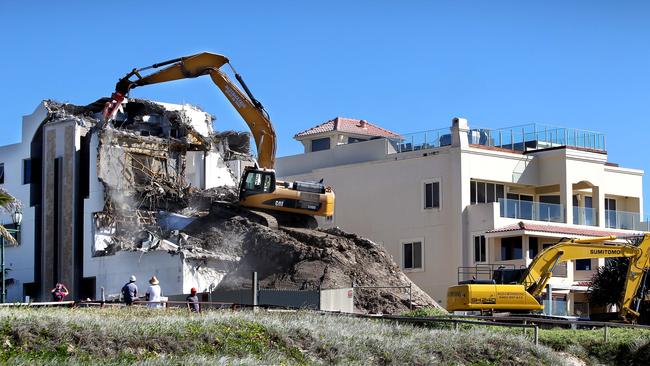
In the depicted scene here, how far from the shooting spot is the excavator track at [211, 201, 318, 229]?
51.2m

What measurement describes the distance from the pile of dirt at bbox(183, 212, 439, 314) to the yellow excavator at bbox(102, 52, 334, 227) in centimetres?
100

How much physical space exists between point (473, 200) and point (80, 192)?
19.5 meters

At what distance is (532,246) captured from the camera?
61.2m

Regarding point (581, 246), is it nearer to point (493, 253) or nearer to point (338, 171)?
point (493, 253)

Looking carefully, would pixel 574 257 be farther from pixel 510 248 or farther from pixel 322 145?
pixel 322 145

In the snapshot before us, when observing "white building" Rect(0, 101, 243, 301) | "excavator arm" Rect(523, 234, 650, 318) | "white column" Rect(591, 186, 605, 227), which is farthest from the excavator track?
"white column" Rect(591, 186, 605, 227)

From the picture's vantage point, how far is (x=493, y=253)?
60.2 metres

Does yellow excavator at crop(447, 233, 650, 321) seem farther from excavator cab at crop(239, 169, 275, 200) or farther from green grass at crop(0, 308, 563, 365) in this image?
excavator cab at crop(239, 169, 275, 200)

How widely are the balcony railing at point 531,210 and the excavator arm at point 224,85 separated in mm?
13042

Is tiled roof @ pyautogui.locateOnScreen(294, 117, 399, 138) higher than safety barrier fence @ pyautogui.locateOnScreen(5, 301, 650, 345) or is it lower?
higher

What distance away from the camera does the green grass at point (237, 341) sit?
25297mm

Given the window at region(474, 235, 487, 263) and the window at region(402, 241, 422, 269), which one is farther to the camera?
the window at region(402, 241, 422, 269)

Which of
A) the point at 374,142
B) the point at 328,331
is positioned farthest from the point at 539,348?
the point at 374,142

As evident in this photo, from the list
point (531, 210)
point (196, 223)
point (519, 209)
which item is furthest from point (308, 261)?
point (531, 210)
